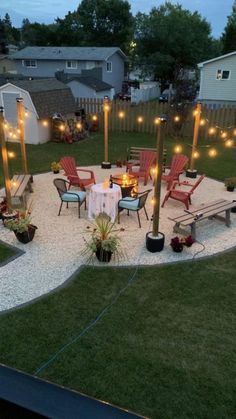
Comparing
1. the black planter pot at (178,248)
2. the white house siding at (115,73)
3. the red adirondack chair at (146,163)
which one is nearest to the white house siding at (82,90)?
the white house siding at (115,73)

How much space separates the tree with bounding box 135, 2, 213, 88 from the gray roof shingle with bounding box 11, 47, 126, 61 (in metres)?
4.57

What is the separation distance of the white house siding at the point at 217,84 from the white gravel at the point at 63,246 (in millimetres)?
21396

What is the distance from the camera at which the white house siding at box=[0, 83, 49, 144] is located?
1691cm

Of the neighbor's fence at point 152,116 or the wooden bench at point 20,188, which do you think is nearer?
the wooden bench at point 20,188

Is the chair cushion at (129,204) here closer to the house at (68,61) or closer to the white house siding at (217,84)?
the white house siding at (217,84)

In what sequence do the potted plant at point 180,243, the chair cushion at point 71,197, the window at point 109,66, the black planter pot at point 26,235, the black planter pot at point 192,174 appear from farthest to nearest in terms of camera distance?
1. the window at point 109,66
2. the black planter pot at point 192,174
3. the chair cushion at point 71,197
4. the black planter pot at point 26,235
5. the potted plant at point 180,243

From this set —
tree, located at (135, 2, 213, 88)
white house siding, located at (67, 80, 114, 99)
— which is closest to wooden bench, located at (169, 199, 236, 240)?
white house siding, located at (67, 80, 114, 99)

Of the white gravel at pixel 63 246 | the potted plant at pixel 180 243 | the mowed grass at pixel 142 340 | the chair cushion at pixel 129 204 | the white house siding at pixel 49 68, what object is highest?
the white house siding at pixel 49 68

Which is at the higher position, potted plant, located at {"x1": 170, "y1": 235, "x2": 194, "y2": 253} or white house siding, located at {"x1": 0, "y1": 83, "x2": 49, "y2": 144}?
white house siding, located at {"x1": 0, "y1": 83, "x2": 49, "y2": 144}

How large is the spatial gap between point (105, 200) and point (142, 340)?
4578 millimetres

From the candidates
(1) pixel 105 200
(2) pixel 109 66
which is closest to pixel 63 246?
(1) pixel 105 200

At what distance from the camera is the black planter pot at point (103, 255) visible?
7457 mm

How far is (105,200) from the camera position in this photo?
9320 millimetres

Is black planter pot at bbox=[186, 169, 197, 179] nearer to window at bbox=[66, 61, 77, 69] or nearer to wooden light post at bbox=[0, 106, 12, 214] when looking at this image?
wooden light post at bbox=[0, 106, 12, 214]
